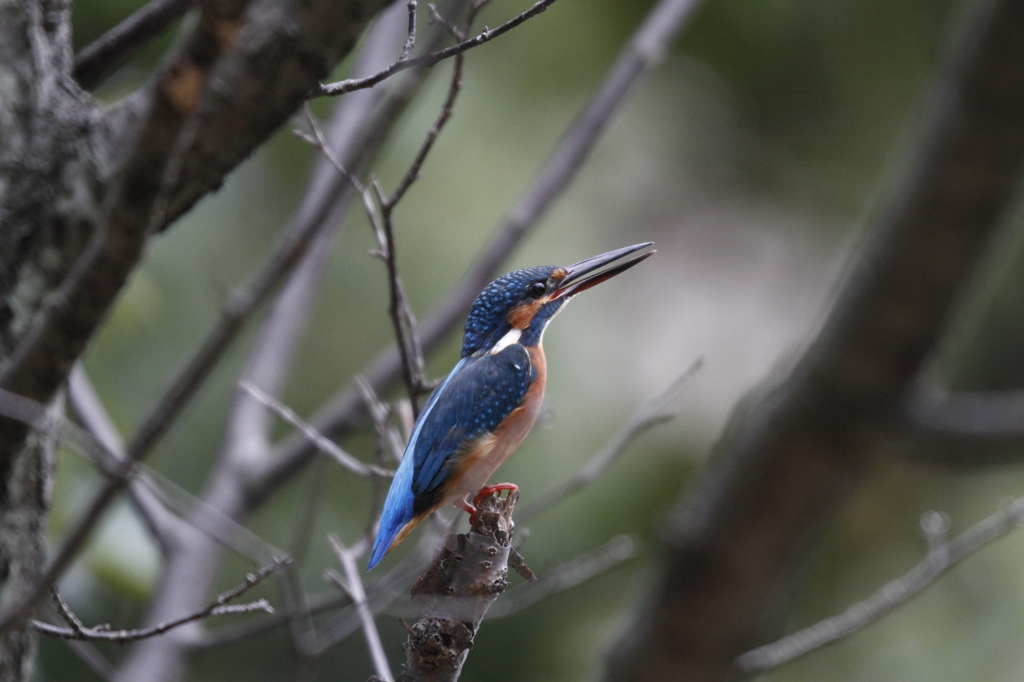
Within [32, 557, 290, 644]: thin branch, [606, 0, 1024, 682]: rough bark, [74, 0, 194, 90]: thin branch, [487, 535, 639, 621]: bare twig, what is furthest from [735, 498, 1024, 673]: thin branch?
[74, 0, 194, 90]: thin branch

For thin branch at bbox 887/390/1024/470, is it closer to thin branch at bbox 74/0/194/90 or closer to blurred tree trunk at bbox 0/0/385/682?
blurred tree trunk at bbox 0/0/385/682

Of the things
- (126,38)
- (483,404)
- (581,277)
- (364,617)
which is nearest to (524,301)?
(581,277)

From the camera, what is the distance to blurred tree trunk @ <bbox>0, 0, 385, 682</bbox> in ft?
3.13

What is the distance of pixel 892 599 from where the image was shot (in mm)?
1910

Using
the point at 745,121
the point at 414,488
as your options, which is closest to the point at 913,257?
the point at 414,488

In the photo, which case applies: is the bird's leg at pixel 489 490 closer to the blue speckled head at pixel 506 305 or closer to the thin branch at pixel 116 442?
the blue speckled head at pixel 506 305

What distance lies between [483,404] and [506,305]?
1.06 ft

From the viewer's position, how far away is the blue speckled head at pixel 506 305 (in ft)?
6.27

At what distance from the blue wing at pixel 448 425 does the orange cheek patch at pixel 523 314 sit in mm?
133

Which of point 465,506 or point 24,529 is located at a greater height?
point 24,529

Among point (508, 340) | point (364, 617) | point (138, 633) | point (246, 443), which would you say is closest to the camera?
point (138, 633)

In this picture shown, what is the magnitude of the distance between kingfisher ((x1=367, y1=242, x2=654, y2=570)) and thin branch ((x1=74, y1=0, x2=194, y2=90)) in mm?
767

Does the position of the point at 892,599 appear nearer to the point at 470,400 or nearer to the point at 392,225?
the point at 470,400

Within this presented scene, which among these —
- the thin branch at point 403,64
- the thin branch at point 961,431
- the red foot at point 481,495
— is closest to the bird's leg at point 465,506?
the red foot at point 481,495
